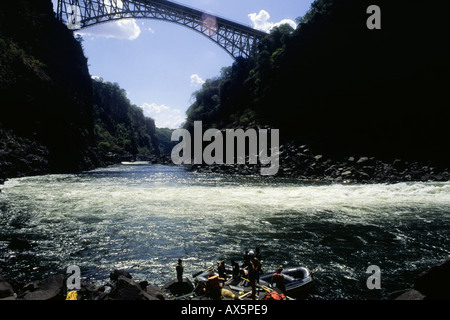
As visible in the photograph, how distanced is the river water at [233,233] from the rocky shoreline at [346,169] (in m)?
5.90

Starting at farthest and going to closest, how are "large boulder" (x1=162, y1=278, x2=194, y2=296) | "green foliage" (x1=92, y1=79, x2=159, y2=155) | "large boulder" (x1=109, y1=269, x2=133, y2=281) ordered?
"green foliage" (x1=92, y1=79, x2=159, y2=155), "large boulder" (x1=109, y1=269, x2=133, y2=281), "large boulder" (x1=162, y1=278, x2=194, y2=296)

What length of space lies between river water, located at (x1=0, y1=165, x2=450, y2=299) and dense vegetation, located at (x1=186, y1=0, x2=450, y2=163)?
14.0 metres

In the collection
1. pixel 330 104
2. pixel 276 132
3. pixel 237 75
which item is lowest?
pixel 276 132

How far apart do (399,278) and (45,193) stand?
23.7m

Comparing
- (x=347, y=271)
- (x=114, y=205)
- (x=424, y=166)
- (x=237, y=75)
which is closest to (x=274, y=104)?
(x=237, y=75)

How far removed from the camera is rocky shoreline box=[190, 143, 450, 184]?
2722 cm

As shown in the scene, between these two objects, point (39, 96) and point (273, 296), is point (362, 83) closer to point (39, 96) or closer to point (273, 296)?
point (273, 296)

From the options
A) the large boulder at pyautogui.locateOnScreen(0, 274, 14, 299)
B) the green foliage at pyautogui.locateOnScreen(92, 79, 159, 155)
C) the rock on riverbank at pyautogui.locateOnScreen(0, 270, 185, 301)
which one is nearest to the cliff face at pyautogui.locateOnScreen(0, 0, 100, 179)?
the rock on riverbank at pyautogui.locateOnScreen(0, 270, 185, 301)

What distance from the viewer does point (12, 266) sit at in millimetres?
9031

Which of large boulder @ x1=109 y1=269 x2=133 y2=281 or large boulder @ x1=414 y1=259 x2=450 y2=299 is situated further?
large boulder @ x1=109 y1=269 x2=133 y2=281

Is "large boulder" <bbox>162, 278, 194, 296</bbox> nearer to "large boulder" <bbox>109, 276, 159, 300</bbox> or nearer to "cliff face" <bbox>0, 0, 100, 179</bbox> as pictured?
"large boulder" <bbox>109, 276, 159, 300</bbox>

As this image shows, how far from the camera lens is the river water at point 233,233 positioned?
9.05m

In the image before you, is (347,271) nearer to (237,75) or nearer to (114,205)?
(114,205)

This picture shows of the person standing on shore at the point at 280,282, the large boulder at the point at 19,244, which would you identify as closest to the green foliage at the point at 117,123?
the large boulder at the point at 19,244
